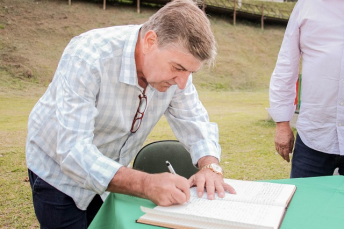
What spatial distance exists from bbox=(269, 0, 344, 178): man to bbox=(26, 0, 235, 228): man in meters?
0.60

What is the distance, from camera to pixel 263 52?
24.1 m

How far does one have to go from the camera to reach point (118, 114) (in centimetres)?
156

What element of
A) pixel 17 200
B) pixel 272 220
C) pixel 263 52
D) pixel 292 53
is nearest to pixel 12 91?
pixel 17 200

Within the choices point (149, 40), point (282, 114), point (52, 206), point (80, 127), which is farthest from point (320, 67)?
point (52, 206)

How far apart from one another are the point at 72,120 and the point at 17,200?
2637 mm

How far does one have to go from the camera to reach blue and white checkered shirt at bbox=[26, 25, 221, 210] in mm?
1361

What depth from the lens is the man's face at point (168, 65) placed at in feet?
4.57

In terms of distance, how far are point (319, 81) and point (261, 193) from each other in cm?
91

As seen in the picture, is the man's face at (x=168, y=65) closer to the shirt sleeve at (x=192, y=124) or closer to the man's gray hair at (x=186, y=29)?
the man's gray hair at (x=186, y=29)

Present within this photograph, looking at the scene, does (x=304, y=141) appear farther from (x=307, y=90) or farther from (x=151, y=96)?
(x=151, y=96)

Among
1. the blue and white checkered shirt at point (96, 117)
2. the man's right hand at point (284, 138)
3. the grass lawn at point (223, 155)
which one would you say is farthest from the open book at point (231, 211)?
the grass lawn at point (223, 155)

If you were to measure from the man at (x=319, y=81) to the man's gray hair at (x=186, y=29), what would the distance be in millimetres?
872

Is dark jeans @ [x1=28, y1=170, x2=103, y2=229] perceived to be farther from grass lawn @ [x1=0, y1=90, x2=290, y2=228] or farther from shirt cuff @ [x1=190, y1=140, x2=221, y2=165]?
grass lawn @ [x1=0, y1=90, x2=290, y2=228]

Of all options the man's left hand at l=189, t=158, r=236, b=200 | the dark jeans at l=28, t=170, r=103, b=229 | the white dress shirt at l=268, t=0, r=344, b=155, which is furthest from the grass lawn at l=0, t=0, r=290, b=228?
the white dress shirt at l=268, t=0, r=344, b=155
